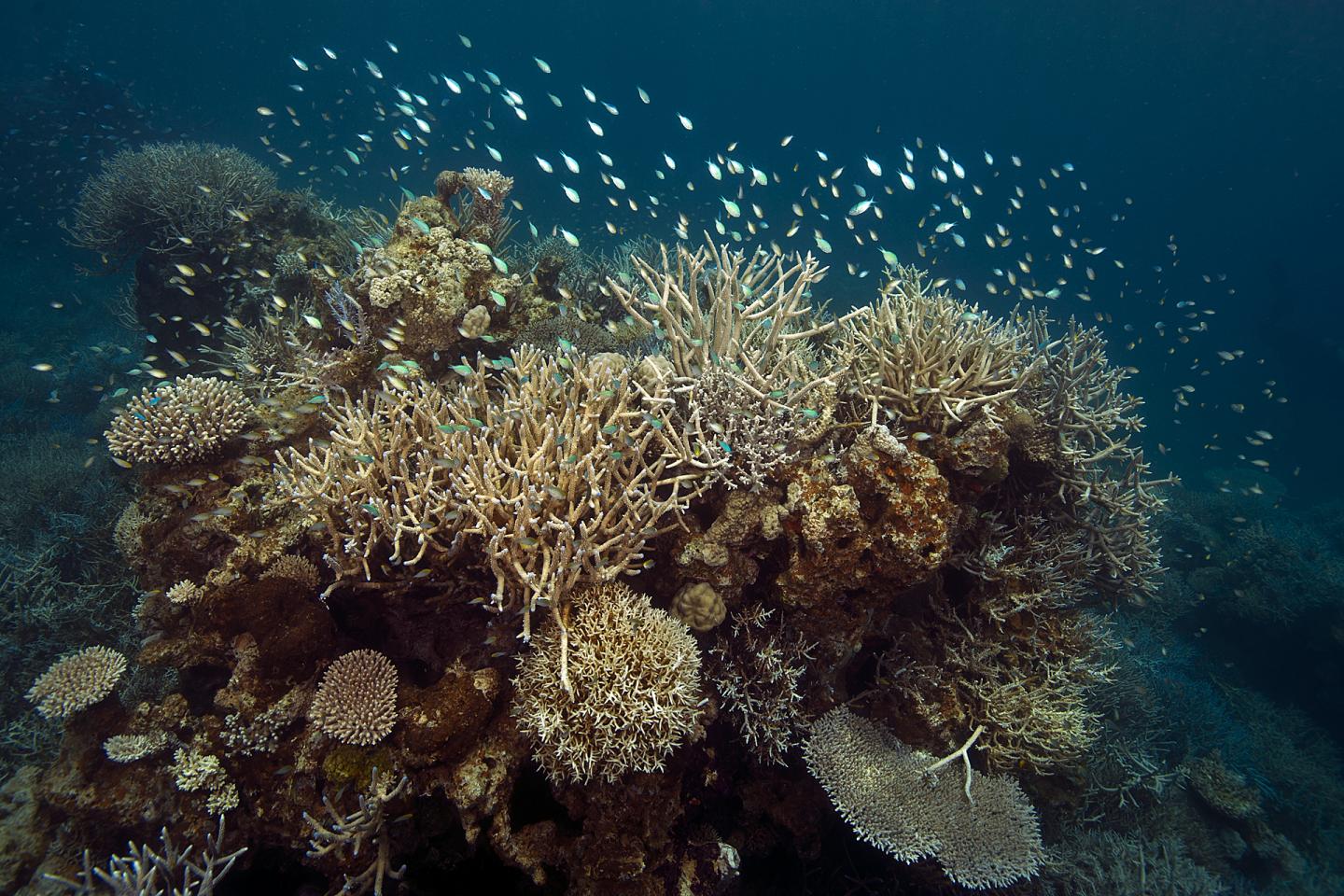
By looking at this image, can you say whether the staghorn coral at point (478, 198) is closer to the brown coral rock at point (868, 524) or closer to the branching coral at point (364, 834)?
the brown coral rock at point (868, 524)

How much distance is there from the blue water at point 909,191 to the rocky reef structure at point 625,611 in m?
0.42

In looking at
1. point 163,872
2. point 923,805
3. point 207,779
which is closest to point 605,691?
point 207,779

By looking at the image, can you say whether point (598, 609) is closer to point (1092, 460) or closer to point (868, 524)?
point (868, 524)

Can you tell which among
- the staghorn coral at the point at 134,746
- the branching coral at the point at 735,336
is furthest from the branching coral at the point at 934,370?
the staghorn coral at the point at 134,746

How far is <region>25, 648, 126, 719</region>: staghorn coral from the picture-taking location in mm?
3635

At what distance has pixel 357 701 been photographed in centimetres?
321

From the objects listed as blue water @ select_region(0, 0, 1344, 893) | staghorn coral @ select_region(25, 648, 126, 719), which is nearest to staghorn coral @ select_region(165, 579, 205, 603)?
staghorn coral @ select_region(25, 648, 126, 719)

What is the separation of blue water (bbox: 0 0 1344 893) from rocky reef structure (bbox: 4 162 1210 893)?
422mm

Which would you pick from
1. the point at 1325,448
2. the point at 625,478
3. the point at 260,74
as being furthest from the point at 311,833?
the point at 260,74

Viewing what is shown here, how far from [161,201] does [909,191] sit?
202 ft

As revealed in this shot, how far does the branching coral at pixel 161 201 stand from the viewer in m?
10.2

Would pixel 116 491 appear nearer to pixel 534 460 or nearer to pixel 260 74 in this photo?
pixel 534 460

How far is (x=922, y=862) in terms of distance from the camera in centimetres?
445

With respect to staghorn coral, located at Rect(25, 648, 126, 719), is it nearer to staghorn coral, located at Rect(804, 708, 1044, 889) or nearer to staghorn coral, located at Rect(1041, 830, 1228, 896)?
staghorn coral, located at Rect(804, 708, 1044, 889)
